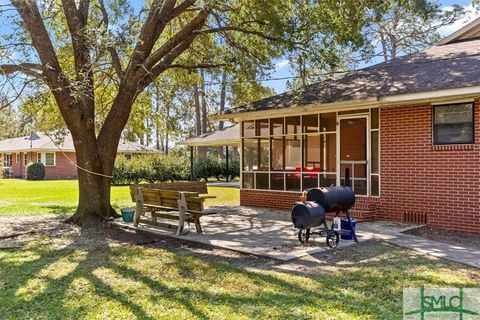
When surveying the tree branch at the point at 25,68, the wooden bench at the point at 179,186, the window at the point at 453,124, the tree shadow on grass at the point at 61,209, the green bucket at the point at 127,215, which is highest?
the tree branch at the point at 25,68

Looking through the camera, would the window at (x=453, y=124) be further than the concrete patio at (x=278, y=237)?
Yes

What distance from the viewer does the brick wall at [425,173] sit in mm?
10094

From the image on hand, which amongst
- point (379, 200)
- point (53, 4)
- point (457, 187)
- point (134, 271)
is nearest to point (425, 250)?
point (457, 187)

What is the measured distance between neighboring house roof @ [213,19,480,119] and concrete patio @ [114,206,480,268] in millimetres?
3239

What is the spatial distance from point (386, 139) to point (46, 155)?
33.8m

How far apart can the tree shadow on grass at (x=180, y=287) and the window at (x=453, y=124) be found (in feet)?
13.6

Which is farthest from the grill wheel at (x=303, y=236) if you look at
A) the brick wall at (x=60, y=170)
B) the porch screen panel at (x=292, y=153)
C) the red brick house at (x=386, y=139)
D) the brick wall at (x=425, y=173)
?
the brick wall at (x=60, y=170)

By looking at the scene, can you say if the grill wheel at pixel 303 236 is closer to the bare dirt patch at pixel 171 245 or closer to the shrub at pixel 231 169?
the bare dirt patch at pixel 171 245

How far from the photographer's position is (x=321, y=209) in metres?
8.15

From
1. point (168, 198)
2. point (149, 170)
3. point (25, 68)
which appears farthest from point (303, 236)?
point (149, 170)

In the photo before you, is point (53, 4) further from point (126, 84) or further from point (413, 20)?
point (413, 20)

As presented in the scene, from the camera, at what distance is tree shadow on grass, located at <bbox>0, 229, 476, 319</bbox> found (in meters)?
5.04

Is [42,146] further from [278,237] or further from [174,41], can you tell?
[278,237]

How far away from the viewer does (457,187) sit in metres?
10.3
